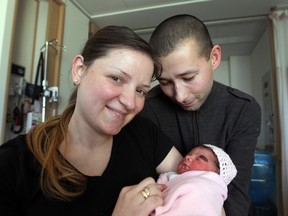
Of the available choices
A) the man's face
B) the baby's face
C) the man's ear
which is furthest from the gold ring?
the man's ear

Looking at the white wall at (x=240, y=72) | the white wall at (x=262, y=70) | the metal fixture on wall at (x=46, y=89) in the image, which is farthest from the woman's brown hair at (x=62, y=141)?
the white wall at (x=240, y=72)

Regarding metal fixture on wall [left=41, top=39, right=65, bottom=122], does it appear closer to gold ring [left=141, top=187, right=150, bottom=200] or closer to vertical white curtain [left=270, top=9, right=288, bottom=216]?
gold ring [left=141, top=187, right=150, bottom=200]

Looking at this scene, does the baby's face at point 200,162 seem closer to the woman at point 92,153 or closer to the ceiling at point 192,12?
the woman at point 92,153

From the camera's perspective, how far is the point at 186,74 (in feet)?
3.56

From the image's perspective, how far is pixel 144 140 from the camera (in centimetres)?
104

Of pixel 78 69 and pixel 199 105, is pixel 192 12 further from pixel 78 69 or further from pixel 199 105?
pixel 78 69

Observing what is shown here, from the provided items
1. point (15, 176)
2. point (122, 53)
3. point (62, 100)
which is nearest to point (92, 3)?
point (62, 100)

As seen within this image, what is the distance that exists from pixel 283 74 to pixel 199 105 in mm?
2207

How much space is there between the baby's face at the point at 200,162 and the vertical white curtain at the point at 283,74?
2182mm

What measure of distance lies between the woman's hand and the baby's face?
319 mm

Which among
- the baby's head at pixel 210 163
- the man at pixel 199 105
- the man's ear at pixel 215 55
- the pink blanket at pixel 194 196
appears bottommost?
the pink blanket at pixel 194 196

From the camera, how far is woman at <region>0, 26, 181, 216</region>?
0.75m

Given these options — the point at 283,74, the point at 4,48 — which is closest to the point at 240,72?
the point at 283,74

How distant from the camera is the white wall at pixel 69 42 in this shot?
275cm
